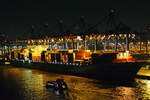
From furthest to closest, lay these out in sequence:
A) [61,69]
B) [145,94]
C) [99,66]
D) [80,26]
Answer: [80,26] < [61,69] < [99,66] < [145,94]

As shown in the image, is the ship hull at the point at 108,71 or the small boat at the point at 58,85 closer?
the small boat at the point at 58,85

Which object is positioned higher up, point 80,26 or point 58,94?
point 80,26

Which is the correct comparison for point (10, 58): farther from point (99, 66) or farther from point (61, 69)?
point (99, 66)

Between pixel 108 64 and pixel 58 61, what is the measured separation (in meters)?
20.5

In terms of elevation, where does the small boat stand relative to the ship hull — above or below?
below

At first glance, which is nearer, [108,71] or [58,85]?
[58,85]

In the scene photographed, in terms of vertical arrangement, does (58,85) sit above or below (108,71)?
below

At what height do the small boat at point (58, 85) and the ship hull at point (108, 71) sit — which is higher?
the ship hull at point (108, 71)

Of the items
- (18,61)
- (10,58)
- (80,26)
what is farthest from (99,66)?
(10,58)

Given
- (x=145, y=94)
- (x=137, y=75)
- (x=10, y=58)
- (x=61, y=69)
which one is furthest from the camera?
(x=10, y=58)

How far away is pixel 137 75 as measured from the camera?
37188 millimetres

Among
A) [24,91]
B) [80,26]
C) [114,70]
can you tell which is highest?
[80,26]

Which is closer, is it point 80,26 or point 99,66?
point 99,66

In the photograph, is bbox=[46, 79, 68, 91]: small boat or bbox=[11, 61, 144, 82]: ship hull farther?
bbox=[11, 61, 144, 82]: ship hull
